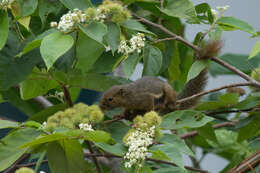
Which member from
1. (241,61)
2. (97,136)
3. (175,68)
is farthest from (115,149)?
(241,61)

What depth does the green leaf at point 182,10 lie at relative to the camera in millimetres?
1660

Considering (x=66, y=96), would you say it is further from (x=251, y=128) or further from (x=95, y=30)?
(x=251, y=128)

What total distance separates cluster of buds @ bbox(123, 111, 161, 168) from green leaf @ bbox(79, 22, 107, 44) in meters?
0.30

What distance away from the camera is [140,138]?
1.11m

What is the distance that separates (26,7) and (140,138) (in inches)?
28.1

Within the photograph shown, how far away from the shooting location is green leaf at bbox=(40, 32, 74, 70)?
1.22 metres

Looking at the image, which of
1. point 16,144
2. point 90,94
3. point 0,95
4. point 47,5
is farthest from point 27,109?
point 90,94

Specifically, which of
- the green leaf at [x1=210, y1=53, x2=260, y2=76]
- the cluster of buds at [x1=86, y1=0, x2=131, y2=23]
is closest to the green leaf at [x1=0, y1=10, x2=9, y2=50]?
the cluster of buds at [x1=86, y1=0, x2=131, y2=23]

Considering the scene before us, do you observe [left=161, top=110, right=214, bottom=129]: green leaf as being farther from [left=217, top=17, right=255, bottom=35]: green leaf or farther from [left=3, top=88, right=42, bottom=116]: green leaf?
[left=3, top=88, right=42, bottom=116]: green leaf

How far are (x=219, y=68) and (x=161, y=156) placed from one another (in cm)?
175

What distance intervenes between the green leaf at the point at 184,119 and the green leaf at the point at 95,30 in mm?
352

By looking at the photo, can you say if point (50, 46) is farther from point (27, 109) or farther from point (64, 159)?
point (27, 109)

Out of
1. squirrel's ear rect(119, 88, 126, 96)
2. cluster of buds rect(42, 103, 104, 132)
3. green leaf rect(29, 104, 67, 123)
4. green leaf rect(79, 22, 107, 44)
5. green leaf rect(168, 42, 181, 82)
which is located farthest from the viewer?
green leaf rect(168, 42, 181, 82)

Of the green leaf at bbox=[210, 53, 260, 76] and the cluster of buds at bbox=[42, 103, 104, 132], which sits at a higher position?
the cluster of buds at bbox=[42, 103, 104, 132]
